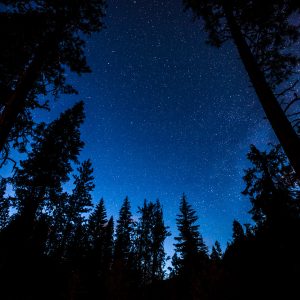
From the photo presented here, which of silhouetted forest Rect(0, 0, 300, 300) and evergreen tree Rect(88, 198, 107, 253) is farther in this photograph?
evergreen tree Rect(88, 198, 107, 253)

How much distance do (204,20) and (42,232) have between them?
20.3 meters

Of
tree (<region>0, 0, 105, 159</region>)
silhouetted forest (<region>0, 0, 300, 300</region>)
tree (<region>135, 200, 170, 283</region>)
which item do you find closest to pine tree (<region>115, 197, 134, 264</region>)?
tree (<region>135, 200, 170, 283</region>)

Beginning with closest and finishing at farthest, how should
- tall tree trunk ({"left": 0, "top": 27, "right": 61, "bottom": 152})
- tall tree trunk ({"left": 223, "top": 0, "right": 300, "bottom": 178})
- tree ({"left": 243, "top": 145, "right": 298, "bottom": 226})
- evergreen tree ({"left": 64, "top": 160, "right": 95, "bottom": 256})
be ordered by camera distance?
tall tree trunk ({"left": 223, "top": 0, "right": 300, "bottom": 178})
tall tree trunk ({"left": 0, "top": 27, "right": 61, "bottom": 152})
tree ({"left": 243, "top": 145, "right": 298, "bottom": 226})
evergreen tree ({"left": 64, "top": 160, "right": 95, "bottom": 256})

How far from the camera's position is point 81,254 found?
2031cm

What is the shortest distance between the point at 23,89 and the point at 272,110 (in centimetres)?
773

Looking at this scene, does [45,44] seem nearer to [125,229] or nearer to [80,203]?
[80,203]

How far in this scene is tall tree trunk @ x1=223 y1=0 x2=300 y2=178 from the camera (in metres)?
4.61

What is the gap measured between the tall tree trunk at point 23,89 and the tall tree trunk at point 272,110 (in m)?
7.04

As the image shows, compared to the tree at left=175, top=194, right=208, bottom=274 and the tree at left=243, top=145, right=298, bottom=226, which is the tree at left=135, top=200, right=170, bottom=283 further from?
the tree at left=243, top=145, right=298, bottom=226

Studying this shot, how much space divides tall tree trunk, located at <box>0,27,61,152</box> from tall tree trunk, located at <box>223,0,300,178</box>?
23.1ft

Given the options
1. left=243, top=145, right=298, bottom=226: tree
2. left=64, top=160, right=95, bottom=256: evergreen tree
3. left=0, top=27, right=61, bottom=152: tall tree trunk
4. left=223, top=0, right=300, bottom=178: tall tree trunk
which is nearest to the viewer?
left=223, top=0, right=300, bottom=178: tall tree trunk

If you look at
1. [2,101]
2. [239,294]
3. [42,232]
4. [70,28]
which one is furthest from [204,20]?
[42,232]

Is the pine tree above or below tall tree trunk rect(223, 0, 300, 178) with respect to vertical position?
above

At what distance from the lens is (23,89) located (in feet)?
23.4
